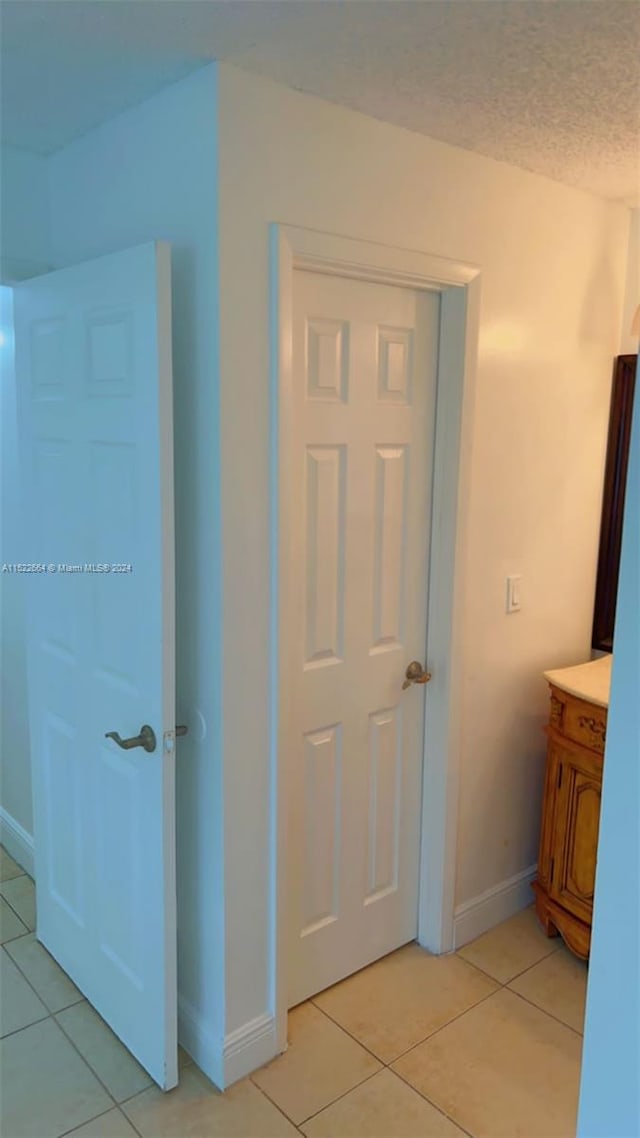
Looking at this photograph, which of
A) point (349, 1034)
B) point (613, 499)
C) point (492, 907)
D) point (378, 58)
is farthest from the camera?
point (613, 499)

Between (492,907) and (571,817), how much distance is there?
0.44 meters

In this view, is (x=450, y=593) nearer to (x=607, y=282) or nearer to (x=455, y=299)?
(x=455, y=299)

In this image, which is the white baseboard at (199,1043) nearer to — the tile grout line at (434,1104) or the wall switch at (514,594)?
the tile grout line at (434,1104)

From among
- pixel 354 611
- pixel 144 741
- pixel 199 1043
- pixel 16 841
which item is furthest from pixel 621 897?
pixel 16 841

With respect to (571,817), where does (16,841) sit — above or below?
below

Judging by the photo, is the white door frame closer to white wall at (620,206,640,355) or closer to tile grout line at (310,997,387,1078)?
tile grout line at (310,997,387,1078)

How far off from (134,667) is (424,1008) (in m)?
1.30

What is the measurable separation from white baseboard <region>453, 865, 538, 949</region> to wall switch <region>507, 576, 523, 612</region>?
0.94m

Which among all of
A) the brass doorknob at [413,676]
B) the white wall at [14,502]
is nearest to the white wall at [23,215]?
the white wall at [14,502]

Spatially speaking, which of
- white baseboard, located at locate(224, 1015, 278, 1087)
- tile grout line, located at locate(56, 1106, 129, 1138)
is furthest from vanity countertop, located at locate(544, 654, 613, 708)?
tile grout line, located at locate(56, 1106, 129, 1138)

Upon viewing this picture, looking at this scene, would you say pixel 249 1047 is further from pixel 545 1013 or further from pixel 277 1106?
pixel 545 1013

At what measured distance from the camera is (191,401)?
69.9 inches

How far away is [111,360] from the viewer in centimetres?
182

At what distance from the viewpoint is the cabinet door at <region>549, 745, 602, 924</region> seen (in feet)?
7.73
